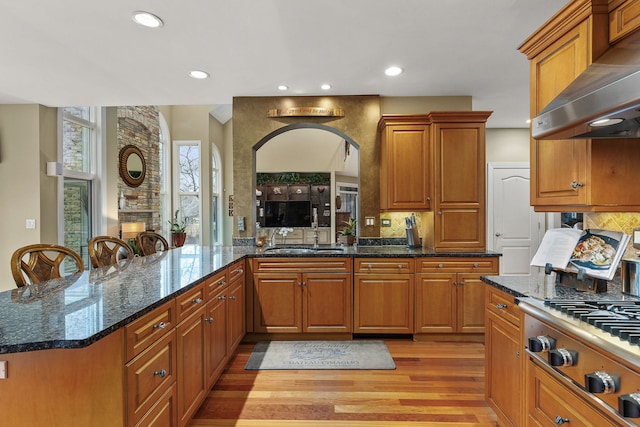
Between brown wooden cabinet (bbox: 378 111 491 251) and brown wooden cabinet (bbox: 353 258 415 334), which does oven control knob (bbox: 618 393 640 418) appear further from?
brown wooden cabinet (bbox: 378 111 491 251)

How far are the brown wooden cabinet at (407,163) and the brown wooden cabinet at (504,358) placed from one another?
5.52 ft

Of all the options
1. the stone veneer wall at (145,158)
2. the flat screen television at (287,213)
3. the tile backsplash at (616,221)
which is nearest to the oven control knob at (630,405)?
the tile backsplash at (616,221)

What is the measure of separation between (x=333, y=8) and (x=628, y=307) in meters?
2.32

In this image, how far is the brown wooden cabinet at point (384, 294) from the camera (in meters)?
3.43

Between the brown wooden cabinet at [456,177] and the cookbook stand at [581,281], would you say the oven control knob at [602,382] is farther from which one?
the brown wooden cabinet at [456,177]

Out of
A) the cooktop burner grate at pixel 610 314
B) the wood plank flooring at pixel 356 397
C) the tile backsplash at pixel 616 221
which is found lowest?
the wood plank flooring at pixel 356 397

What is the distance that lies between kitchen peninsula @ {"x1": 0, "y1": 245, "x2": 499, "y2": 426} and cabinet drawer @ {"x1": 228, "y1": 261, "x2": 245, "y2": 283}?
0.32 m

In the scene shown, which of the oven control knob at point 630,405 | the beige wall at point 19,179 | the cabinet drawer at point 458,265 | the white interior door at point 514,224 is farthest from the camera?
the white interior door at point 514,224

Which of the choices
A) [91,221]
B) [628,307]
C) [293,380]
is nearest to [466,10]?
[628,307]

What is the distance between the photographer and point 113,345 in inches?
49.9

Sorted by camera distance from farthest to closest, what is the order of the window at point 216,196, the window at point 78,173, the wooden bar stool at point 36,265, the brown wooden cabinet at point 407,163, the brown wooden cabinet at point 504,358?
the window at point 216,196 < the window at point 78,173 < the brown wooden cabinet at point 407,163 < the wooden bar stool at point 36,265 < the brown wooden cabinet at point 504,358

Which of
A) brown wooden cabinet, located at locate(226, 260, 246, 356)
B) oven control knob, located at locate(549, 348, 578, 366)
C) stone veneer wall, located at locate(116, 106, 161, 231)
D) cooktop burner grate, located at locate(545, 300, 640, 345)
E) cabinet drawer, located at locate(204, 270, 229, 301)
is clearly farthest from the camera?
stone veneer wall, located at locate(116, 106, 161, 231)

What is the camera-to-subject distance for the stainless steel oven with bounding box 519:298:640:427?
1054mm

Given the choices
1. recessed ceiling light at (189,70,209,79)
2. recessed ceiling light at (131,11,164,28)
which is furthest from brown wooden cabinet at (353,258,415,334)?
recessed ceiling light at (131,11,164,28)
